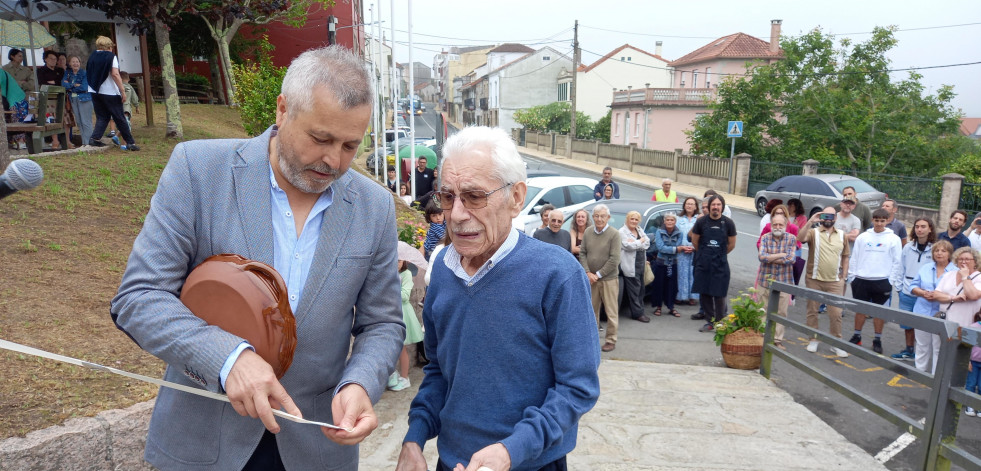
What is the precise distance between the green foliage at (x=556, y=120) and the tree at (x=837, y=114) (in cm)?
2124

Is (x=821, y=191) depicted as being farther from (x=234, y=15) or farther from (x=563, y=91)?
(x=563, y=91)

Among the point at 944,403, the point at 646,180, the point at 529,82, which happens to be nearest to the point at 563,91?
the point at 529,82

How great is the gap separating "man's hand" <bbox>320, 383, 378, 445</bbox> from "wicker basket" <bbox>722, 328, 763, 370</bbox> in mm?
6295

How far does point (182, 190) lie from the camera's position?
174 cm

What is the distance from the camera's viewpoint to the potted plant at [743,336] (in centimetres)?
726

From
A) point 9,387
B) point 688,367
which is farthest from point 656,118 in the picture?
point 9,387

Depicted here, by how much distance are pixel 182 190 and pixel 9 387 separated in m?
2.18

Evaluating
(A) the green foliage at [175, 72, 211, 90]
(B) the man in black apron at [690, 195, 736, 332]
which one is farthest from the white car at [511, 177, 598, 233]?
(A) the green foliage at [175, 72, 211, 90]

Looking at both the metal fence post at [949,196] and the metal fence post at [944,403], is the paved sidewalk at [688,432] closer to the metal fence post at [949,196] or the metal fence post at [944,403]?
the metal fence post at [944,403]

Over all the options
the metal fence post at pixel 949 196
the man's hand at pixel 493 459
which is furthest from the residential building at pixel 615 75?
the man's hand at pixel 493 459

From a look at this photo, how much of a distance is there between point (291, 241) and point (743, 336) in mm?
6414

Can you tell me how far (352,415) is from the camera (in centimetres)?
172

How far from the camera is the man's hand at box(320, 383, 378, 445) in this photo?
1713 mm

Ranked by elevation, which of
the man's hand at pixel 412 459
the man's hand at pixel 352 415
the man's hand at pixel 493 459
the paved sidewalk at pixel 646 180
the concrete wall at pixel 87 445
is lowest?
the paved sidewalk at pixel 646 180
